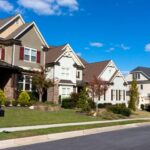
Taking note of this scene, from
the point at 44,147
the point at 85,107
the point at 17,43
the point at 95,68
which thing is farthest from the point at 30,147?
the point at 95,68

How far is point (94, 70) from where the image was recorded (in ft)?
175

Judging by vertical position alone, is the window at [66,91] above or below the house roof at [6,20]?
below

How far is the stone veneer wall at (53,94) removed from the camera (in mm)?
42219

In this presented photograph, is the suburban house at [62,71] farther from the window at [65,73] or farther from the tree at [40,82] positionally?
the tree at [40,82]


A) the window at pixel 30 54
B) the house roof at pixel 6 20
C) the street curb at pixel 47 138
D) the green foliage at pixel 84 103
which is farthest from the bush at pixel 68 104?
the street curb at pixel 47 138

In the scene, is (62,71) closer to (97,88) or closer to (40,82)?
(97,88)

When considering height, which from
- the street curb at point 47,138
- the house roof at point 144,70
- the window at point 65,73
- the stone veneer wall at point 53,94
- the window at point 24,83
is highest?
the house roof at point 144,70

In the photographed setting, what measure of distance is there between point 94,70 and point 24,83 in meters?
16.8

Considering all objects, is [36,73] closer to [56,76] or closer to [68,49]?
[56,76]

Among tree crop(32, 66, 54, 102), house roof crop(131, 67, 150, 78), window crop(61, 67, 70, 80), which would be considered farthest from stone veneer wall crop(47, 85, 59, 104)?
house roof crop(131, 67, 150, 78)

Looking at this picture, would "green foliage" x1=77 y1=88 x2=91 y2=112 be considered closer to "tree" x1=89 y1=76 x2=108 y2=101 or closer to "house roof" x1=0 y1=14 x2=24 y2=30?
"tree" x1=89 y1=76 x2=108 y2=101

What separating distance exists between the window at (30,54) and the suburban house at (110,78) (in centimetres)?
1337

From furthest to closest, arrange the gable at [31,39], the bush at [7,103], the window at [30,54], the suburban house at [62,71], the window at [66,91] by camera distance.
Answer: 1. the window at [66,91]
2. the suburban house at [62,71]
3. the window at [30,54]
4. the gable at [31,39]
5. the bush at [7,103]

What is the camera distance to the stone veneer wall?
4222 cm
